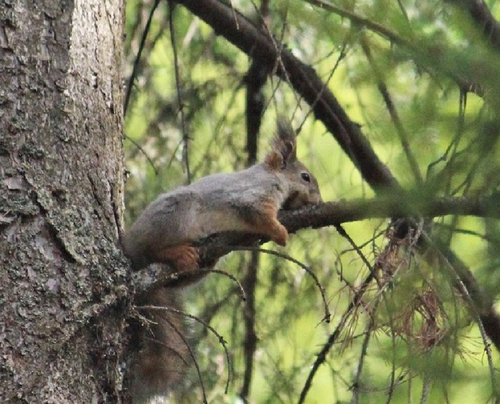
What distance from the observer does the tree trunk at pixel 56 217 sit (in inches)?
73.4

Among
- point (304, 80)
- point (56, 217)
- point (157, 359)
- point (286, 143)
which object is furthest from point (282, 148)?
point (56, 217)

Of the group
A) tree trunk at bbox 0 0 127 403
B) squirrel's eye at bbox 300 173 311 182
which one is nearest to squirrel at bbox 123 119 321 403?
squirrel's eye at bbox 300 173 311 182

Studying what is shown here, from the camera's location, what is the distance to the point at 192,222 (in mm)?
2648

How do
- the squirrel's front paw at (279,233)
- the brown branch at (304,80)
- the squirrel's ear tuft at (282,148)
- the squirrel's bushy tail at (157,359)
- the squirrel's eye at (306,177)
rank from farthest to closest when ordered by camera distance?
the squirrel's eye at (306,177) → the squirrel's ear tuft at (282,148) → the brown branch at (304,80) → the squirrel's front paw at (279,233) → the squirrel's bushy tail at (157,359)

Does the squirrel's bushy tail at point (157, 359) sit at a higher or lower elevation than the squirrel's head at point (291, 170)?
lower

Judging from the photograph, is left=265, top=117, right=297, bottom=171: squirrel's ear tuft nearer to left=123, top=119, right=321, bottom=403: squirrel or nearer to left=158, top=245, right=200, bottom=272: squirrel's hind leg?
left=123, top=119, right=321, bottom=403: squirrel

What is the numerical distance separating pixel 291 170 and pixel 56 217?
1398 mm

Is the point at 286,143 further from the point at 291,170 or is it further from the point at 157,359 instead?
the point at 157,359

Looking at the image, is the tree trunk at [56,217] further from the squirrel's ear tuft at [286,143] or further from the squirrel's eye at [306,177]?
the squirrel's eye at [306,177]

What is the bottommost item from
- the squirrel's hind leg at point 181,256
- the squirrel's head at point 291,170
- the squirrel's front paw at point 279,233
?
the squirrel's hind leg at point 181,256

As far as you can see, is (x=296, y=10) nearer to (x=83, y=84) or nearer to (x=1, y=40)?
(x=83, y=84)

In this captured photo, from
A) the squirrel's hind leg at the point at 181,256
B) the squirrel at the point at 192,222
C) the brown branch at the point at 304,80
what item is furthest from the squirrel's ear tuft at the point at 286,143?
the squirrel's hind leg at the point at 181,256

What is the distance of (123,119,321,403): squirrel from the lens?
2.28 metres

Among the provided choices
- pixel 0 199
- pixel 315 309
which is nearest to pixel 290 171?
pixel 315 309
